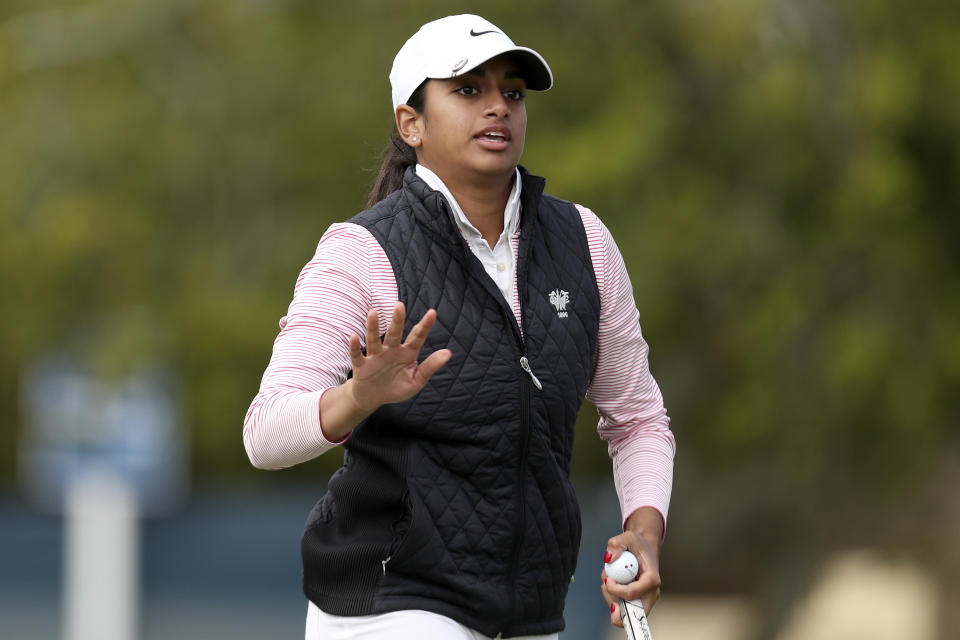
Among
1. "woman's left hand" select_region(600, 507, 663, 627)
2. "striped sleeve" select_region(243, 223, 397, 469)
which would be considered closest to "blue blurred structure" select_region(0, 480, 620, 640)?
"woman's left hand" select_region(600, 507, 663, 627)

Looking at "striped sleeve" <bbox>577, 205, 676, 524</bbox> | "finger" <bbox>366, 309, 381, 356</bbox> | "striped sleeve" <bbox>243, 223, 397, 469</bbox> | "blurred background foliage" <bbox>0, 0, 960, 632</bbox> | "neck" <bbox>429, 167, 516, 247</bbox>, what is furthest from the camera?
"blurred background foliage" <bbox>0, 0, 960, 632</bbox>

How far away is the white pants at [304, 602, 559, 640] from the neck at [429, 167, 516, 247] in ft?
2.43

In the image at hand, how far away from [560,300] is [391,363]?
63 centimetres

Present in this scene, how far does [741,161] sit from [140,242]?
198 inches

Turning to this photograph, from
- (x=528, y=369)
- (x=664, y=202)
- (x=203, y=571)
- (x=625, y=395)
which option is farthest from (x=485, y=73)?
(x=203, y=571)

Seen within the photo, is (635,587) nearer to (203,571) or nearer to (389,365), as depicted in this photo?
(389,365)

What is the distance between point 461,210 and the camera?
3428 mm

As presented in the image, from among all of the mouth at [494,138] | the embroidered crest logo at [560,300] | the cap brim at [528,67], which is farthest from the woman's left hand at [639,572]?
the cap brim at [528,67]

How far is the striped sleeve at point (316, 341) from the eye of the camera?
3047 mm

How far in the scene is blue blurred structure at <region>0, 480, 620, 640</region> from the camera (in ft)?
48.3

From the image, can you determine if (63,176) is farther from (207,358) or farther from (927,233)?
(927,233)

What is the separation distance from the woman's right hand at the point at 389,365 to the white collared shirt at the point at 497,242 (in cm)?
49

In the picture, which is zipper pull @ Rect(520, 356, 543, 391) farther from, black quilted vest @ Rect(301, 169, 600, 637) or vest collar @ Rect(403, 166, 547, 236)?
vest collar @ Rect(403, 166, 547, 236)

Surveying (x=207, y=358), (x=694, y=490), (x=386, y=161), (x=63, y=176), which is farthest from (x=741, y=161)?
(x=386, y=161)
